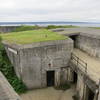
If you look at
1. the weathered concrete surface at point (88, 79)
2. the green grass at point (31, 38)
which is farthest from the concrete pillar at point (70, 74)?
the green grass at point (31, 38)

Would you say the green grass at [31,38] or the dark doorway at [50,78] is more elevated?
the green grass at [31,38]

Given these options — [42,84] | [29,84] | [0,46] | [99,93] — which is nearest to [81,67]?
[99,93]

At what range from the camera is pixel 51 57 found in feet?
39.6

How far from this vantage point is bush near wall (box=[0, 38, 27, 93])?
39.4 feet

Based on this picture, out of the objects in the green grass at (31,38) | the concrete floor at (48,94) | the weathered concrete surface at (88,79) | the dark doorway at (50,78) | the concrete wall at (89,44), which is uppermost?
the green grass at (31,38)

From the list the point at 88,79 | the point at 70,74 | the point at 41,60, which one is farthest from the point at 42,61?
the point at 88,79

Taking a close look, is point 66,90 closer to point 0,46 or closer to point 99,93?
point 99,93

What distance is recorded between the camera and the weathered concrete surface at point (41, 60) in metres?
11.7

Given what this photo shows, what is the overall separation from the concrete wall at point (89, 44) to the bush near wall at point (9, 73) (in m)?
7.47

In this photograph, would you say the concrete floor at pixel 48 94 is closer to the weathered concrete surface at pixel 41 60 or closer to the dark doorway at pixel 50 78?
the weathered concrete surface at pixel 41 60

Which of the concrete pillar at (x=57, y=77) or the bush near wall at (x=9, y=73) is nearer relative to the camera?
the bush near wall at (x=9, y=73)

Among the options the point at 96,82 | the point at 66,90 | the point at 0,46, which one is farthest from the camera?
the point at 0,46

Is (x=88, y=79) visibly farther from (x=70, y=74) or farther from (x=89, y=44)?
(x=89, y=44)

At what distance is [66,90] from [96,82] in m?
4.59
